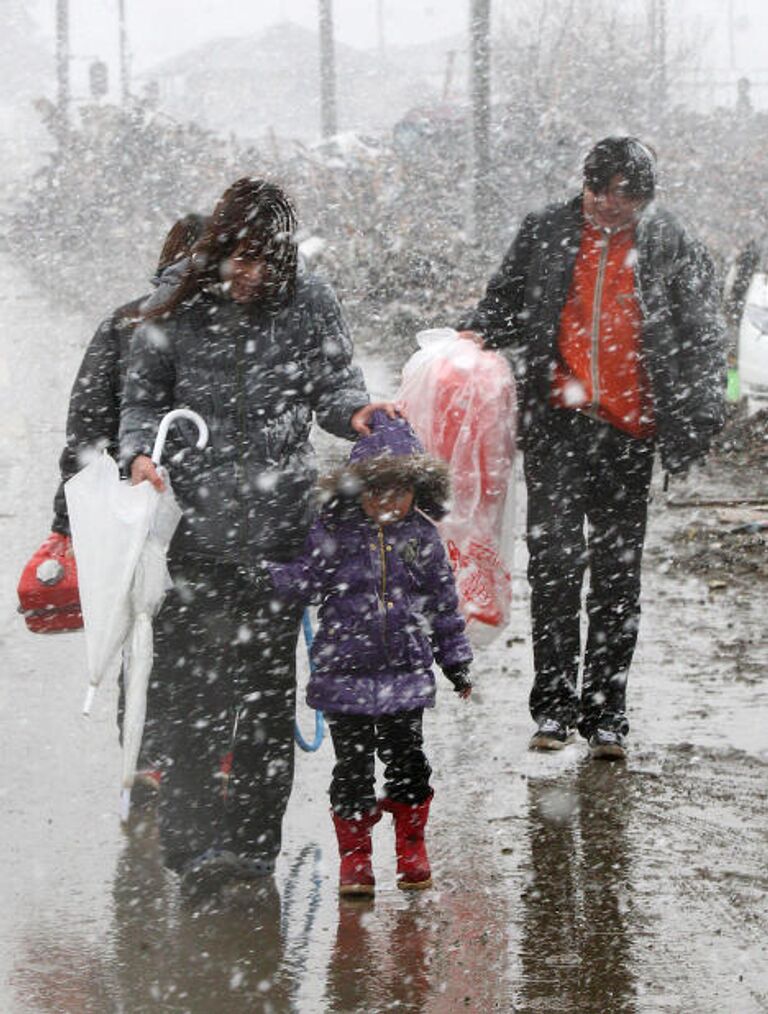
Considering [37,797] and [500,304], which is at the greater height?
[500,304]

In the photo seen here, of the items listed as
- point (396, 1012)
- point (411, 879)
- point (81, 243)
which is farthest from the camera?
point (81, 243)

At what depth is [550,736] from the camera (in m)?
5.78

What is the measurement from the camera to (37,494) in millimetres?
10523

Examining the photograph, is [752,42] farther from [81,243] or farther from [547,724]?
[547,724]

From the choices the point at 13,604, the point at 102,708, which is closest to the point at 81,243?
the point at 13,604

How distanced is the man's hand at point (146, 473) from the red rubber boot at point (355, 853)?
93cm

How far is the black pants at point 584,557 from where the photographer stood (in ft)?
18.8

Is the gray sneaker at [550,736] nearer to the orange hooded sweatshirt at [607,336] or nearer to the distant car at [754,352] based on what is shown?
the orange hooded sweatshirt at [607,336]

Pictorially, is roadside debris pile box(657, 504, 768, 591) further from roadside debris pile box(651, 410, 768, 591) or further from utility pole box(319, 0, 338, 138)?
utility pole box(319, 0, 338, 138)

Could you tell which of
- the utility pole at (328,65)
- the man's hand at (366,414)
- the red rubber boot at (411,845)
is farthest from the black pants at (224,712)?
the utility pole at (328,65)

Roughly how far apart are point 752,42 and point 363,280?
11011 cm

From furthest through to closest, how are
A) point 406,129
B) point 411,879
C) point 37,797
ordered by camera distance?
point 406,129 < point 37,797 < point 411,879

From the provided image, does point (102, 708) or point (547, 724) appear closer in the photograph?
point (547, 724)

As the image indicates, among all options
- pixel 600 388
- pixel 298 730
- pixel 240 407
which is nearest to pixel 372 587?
Answer: pixel 240 407
